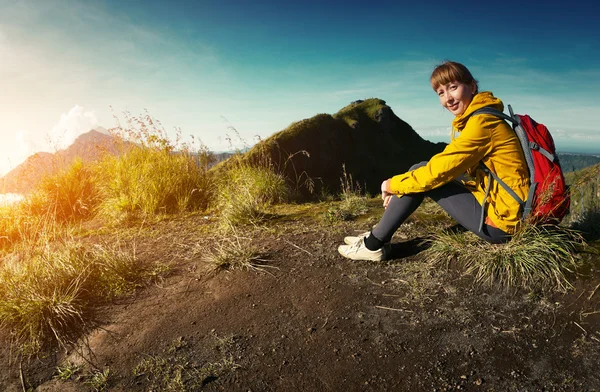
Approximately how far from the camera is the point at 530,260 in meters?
2.92

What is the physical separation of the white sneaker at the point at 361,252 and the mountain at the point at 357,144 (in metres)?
15.5

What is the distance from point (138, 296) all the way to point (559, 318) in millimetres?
3331

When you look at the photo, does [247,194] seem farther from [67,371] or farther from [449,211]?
[67,371]

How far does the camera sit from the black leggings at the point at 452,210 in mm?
3072

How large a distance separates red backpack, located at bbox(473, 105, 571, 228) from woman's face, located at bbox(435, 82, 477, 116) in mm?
210

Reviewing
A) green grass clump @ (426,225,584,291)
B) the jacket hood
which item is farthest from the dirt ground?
the jacket hood

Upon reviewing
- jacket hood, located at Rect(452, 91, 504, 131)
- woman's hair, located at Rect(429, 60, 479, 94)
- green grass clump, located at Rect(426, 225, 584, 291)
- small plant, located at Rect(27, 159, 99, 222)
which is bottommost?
green grass clump, located at Rect(426, 225, 584, 291)

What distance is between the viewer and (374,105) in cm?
3409

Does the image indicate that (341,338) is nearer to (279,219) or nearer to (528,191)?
(528,191)

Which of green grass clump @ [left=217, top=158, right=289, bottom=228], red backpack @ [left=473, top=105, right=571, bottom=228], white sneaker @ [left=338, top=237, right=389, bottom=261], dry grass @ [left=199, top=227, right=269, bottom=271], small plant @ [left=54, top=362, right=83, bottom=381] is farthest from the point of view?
green grass clump @ [left=217, top=158, right=289, bottom=228]

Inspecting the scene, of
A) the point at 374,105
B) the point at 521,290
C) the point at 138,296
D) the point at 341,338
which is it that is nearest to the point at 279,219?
the point at 138,296

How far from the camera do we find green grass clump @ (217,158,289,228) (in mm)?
4988

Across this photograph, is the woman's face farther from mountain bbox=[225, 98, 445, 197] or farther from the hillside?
mountain bbox=[225, 98, 445, 197]

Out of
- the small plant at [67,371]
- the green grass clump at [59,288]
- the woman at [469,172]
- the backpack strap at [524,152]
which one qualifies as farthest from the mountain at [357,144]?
the small plant at [67,371]
